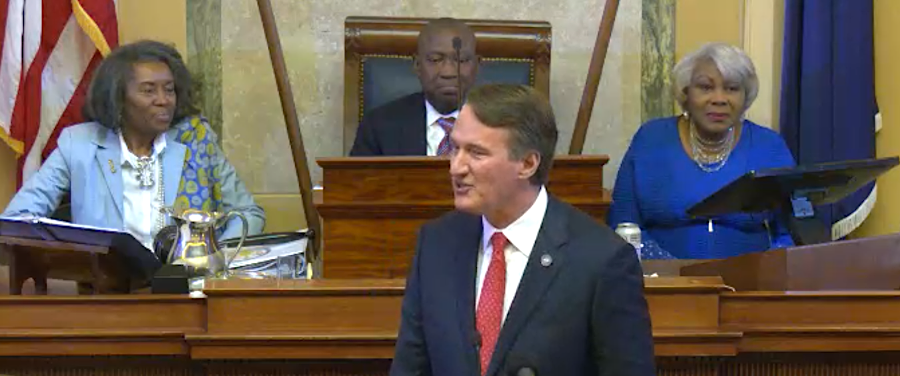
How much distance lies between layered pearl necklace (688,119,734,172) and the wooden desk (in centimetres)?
140

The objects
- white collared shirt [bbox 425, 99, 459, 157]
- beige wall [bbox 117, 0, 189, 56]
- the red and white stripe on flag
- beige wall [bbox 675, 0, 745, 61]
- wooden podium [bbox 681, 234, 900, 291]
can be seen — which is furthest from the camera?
beige wall [bbox 675, 0, 745, 61]

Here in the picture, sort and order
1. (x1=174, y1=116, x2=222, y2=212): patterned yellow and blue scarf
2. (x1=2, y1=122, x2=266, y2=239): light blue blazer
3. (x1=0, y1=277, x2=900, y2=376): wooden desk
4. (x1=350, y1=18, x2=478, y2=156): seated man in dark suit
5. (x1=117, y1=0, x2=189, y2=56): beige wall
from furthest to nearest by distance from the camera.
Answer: (x1=117, y1=0, x2=189, y2=56): beige wall → (x1=350, y1=18, x2=478, y2=156): seated man in dark suit → (x1=174, y1=116, x2=222, y2=212): patterned yellow and blue scarf → (x1=2, y1=122, x2=266, y2=239): light blue blazer → (x1=0, y1=277, x2=900, y2=376): wooden desk

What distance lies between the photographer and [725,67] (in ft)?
16.8

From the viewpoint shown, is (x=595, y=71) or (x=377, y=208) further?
(x=595, y=71)

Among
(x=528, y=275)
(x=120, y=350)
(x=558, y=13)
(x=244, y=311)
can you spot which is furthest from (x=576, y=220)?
(x=558, y=13)

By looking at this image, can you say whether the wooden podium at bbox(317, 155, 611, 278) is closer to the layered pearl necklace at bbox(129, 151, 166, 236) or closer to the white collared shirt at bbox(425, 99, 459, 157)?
the layered pearl necklace at bbox(129, 151, 166, 236)

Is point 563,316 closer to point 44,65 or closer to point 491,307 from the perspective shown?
point 491,307

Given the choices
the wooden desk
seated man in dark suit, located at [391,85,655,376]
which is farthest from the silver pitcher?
seated man in dark suit, located at [391,85,655,376]

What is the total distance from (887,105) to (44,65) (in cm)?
307

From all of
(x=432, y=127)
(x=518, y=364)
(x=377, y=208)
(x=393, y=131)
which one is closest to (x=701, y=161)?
(x=432, y=127)

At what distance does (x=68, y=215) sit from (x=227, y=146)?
114 cm

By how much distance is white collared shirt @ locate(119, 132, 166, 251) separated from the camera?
16.3 ft

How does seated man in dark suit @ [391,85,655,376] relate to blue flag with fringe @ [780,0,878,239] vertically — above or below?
below

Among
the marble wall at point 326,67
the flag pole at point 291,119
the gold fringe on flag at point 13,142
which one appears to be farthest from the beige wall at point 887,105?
the gold fringe on flag at point 13,142
